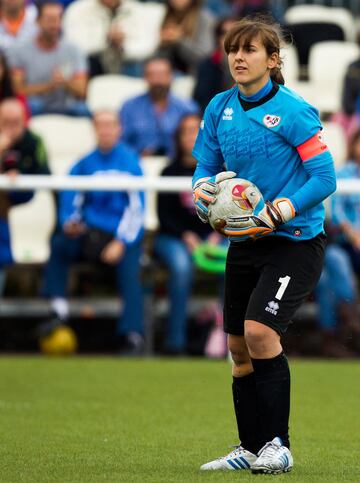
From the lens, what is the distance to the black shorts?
17.8 feet

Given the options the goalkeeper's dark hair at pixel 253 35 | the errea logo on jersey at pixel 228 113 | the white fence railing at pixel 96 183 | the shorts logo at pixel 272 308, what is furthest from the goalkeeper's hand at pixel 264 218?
the white fence railing at pixel 96 183

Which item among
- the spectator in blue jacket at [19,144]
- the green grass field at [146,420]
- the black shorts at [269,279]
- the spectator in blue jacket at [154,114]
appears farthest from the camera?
the spectator in blue jacket at [154,114]

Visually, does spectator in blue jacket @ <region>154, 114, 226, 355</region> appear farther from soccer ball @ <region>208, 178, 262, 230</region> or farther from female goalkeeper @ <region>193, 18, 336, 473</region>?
soccer ball @ <region>208, 178, 262, 230</region>

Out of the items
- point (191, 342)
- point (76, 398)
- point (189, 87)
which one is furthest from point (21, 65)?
point (76, 398)

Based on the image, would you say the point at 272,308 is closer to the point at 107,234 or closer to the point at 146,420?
the point at 146,420

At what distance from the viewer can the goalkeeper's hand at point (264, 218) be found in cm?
532

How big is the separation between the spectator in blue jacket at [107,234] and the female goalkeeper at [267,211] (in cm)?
535

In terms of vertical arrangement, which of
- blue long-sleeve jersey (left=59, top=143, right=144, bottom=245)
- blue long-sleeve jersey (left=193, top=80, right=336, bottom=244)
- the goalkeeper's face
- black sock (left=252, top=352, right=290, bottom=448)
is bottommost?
blue long-sleeve jersey (left=59, top=143, right=144, bottom=245)

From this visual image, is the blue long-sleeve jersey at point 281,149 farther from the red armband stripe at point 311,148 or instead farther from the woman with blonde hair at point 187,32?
the woman with blonde hair at point 187,32

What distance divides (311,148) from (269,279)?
60 cm

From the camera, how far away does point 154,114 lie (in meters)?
12.6

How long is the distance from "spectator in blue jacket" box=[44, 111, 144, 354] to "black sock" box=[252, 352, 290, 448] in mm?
5596

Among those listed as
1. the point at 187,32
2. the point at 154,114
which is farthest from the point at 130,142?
the point at 187,32

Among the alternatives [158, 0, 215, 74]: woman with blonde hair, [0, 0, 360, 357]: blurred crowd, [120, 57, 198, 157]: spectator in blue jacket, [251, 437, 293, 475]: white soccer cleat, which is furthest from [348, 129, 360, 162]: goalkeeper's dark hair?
[251, 437, 293, 475]: white soccer cleat
